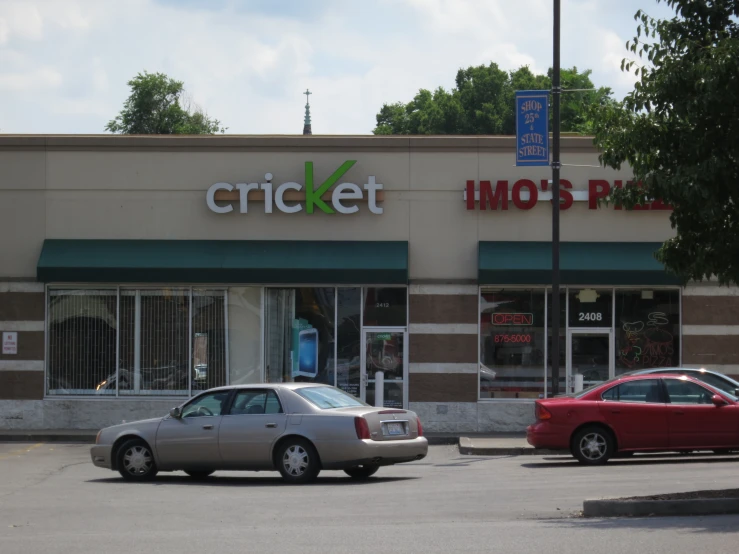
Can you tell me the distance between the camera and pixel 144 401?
23.8 metres

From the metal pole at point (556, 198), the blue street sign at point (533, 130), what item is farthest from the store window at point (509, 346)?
the blue street sign at point (533, 130)

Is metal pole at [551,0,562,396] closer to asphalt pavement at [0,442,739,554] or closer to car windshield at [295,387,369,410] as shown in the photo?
asphalt pavement at [0,442,739,554]

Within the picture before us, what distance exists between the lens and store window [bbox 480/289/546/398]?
2344 cm

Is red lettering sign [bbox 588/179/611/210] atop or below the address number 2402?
atop

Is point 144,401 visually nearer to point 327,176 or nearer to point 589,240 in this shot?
point 327,176

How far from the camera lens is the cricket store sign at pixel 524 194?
23266 millimetres

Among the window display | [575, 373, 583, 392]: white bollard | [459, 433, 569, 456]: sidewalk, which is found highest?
the window display

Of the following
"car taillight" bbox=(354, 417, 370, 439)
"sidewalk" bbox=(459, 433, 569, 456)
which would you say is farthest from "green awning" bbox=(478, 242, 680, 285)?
"car taillight" bbox=(354, 417, 370, 439)

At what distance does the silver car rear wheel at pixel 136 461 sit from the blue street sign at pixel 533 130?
32.1ft

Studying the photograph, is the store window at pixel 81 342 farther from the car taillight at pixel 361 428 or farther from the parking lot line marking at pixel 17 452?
the car taillight at pixel 361 428

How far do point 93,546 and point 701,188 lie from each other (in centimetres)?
739

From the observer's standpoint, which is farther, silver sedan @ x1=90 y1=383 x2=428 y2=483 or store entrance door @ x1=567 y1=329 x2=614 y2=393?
store entrance door @ x1=567 y1=329 x2=614 y2=393

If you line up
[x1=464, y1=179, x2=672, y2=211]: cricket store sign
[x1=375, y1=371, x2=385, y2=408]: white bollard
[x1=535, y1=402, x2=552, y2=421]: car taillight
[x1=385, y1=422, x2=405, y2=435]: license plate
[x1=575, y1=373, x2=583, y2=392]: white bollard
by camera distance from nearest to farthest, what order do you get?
1. [x1=385, y1=422, x2=405, y2=435]: license plate
2. [x1=535, y1=402, x2=552, y2=421]: car taillight
3. [x1=575, y1=373, x2=583, y2=392]: white bollard
4. [x1=375, y1=371, x2=385, y2=408]: white bollard
5. [x1=464, y1=179, x2=672, y2=211]: cricket store sign

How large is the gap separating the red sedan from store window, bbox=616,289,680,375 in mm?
6572
